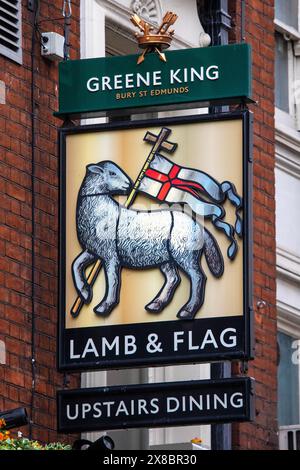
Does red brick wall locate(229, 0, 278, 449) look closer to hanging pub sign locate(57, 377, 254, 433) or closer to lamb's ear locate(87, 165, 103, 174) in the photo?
hanging pub sign locate(57, 377, 254, 433)

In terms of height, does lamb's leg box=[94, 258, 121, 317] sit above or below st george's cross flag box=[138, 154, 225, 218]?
below

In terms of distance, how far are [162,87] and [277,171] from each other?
14.6ft

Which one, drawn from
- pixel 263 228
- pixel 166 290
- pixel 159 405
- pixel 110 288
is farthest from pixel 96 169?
pixel 263 228

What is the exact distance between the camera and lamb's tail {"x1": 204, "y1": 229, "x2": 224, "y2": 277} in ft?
47.8

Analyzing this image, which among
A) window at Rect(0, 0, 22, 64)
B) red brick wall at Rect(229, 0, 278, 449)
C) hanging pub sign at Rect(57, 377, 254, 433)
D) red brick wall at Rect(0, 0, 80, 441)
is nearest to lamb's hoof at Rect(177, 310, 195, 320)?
hanging pub sign at Rect(57, 377, 254, 433)

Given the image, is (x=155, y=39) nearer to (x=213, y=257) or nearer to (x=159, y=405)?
(x=213, y=257)

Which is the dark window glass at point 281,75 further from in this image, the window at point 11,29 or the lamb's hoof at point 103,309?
the lamb's hoof at point 103,309

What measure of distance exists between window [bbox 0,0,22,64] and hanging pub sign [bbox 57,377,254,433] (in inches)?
102

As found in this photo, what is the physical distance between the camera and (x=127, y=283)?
48.4ft

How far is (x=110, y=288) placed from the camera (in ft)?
48.2

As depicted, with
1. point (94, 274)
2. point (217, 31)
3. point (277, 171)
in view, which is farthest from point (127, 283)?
point (277, 171)

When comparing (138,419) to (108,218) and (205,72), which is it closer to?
(108,218)

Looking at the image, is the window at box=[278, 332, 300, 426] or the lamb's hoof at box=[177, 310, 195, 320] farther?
the window at box=[278, 332, 300, 426]
